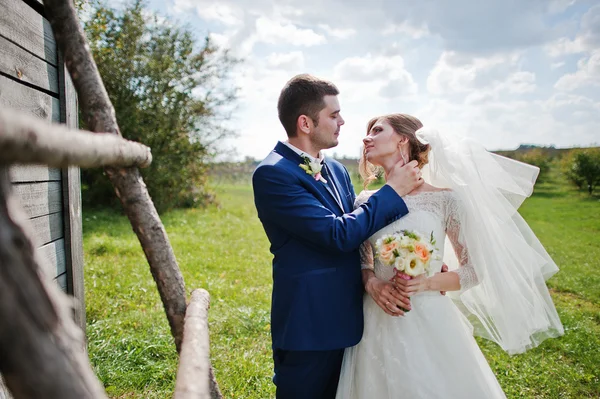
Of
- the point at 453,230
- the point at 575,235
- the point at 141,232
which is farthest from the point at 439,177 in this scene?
the point at 575,235

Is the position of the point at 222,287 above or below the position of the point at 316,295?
below

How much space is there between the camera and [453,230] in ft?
10.1

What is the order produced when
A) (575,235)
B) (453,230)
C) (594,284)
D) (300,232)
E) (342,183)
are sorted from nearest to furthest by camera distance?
1. (300,232)
2. (453,230)
3. (342,183)
4. (594,284)
5. (575,235)

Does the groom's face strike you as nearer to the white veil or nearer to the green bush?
the white veil

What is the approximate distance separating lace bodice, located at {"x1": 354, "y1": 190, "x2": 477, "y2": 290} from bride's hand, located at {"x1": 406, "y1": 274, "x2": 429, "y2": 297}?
5.2 inches

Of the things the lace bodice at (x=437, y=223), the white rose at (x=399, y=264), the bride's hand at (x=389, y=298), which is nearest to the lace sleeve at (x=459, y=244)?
the lace bodice at (x=437, y=223)

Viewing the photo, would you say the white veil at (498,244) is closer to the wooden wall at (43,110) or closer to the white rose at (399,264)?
the white rose at (399,264)

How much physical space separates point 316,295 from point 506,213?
60.6 inches

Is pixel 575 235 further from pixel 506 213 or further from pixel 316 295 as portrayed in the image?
pixel 316 295

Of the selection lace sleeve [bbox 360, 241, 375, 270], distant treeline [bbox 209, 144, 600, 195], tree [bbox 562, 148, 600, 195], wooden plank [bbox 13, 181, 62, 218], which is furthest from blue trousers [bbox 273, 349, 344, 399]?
tree [bbox 562, 148, 600, 195]

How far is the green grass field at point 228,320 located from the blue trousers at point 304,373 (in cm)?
129

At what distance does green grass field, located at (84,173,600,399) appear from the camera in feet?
13.9

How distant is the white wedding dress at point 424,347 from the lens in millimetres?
2715

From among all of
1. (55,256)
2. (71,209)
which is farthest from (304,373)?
(71,209)
